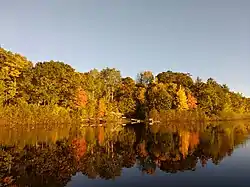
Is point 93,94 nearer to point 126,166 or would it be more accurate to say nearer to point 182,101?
point 182,101

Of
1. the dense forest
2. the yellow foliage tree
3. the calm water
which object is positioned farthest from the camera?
the yellow foliage tree

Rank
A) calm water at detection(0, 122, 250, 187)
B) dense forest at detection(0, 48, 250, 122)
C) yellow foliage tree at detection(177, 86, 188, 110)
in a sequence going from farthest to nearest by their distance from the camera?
yellow foliage tree at detection(177, 86, 188, 110)
dense forest at detection(0, 48, 250, 122)
calm water at detection(0, 122, 250, 187)

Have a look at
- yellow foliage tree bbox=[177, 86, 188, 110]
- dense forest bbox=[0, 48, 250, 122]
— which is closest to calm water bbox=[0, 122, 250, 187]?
dense forest bbox=[0, 48, 250, 122]

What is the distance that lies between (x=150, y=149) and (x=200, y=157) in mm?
5845

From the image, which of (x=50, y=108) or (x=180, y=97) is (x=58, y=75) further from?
(x=180, y=97)

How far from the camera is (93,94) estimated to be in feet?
301

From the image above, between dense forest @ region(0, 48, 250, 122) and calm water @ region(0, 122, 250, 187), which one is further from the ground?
dense forest @ region(0, 48, 250, 122)

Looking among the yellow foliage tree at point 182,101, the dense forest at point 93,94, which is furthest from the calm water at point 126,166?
the yellow foliage tree at point 182,101

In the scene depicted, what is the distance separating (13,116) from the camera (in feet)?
183

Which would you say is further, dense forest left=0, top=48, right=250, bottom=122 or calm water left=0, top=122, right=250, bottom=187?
dense forest left=0, top=48, right=250, bottom=122

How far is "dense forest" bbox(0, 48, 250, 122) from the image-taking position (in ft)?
202

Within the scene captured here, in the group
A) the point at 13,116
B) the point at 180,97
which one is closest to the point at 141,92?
the point at 180,97

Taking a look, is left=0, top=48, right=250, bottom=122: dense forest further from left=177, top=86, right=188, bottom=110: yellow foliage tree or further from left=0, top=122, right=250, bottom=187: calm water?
left=0, top=122, right=250, bottom=187: calm water

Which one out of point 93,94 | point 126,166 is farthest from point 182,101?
point 126,166
